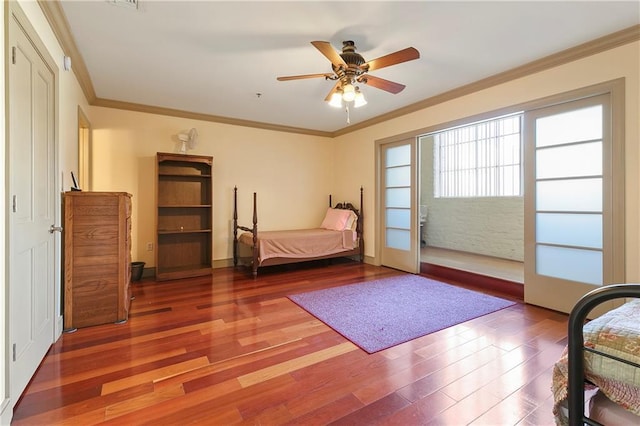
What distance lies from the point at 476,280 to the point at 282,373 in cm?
316

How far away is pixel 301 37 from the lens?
242 cm

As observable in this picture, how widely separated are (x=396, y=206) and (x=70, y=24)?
419cm

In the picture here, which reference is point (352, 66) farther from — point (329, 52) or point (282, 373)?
point (282, 373)

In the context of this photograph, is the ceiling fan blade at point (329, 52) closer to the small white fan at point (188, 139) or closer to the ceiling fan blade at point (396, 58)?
the ceiling fan blade at point (396, 58)

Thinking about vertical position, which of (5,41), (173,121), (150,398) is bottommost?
(150,398)

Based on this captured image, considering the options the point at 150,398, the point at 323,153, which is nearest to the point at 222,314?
the point at 150,398

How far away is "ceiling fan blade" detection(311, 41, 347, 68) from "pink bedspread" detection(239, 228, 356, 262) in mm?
2583

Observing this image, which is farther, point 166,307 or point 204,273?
point 204,273

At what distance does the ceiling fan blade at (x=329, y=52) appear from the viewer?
211 centimetres

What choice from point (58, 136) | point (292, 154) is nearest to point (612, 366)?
point (58, 136)

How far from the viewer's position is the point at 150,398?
5.08ft

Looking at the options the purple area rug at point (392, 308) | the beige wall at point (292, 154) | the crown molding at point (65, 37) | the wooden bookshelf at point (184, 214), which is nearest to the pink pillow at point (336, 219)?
the beige wall at point (292, 154)

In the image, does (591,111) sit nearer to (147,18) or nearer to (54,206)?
(147,18)

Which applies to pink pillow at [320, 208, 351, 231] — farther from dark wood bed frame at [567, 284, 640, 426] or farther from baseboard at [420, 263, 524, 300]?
dark wood bed frame at [567, 284, 640, 426]
